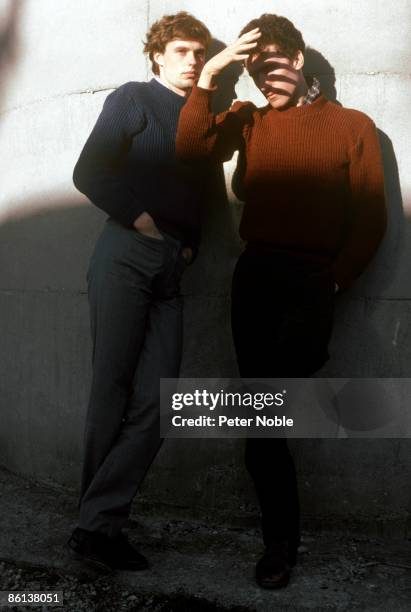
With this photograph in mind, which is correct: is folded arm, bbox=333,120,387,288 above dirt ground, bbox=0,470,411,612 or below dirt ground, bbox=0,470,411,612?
above

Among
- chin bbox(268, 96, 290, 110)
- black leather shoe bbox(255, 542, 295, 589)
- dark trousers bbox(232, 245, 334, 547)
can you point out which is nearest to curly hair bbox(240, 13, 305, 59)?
chin bbox(268, 96, 290, 110)

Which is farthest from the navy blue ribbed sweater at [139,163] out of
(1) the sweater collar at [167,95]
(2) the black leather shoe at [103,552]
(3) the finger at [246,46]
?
(2) the black leather shoe at [103,552]

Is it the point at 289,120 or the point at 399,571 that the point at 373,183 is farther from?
the point at 399,571

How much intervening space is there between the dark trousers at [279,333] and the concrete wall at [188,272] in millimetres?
478

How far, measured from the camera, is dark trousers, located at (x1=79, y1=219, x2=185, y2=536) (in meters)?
2.93

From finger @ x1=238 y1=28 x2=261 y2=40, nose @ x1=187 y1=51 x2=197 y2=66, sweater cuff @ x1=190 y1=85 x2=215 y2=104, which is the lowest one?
sweater cuff @ x1=190 y1=85 x2=215 y2=104

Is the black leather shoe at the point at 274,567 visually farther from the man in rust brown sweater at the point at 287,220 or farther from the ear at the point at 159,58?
the ear at the point at 159,58

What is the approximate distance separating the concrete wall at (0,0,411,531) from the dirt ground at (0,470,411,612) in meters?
0.17

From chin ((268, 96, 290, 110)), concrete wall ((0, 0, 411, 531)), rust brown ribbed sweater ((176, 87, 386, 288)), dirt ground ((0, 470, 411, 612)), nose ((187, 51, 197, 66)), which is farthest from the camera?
concrete wall ((0, 0, 411, 531))

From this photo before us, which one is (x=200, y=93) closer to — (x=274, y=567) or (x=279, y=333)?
(x=279, y=333)

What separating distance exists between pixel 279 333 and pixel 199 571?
955mm

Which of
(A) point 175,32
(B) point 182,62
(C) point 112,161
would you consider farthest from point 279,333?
(A) point 175,32

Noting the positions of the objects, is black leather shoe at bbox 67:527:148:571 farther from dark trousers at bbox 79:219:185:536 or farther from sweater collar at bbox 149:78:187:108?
sweater collar at bbox 149:78:187:108

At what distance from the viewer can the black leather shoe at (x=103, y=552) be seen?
2.94 metres
